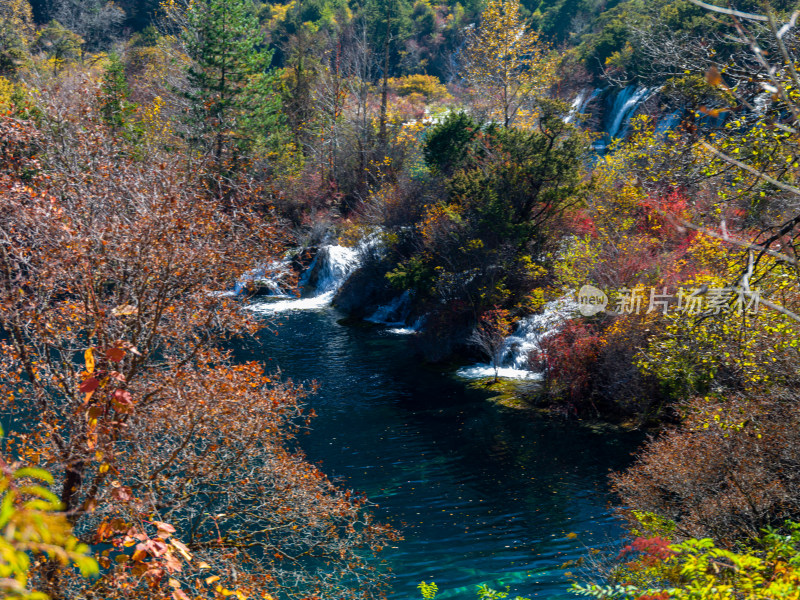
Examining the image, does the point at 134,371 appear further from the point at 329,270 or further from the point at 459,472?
the point at 329,270

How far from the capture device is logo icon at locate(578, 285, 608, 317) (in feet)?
63.1

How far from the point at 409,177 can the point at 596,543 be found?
1020 inches

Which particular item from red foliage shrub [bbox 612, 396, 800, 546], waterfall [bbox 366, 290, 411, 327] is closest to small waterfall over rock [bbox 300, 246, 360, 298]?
waterfall [bbox 366, 290, 411, 327]

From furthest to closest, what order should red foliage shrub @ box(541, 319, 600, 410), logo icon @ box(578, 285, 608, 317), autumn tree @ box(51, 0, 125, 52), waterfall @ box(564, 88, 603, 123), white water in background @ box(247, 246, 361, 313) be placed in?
1. autumn tree @ box(51, 0, 125, 52)
2. waterfall @ box(564, 88, 603, 123)
3. white water in background @ box(247, 246, 361, 313)
4. logo icon @ box(578, 285, 608, 317)
5. red foliage shrub @ box(541, 319, 600, 410)

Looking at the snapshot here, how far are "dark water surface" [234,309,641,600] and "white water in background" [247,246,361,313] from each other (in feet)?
36.1

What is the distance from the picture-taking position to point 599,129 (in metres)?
44.4

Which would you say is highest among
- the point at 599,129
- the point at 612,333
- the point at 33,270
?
the point at 599,129

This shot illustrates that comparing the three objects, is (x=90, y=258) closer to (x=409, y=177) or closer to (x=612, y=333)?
(x=612, y=333)

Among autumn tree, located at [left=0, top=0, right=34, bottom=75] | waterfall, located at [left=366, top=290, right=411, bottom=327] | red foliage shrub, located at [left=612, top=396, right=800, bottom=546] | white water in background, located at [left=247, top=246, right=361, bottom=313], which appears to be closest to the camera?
red foliage shrub, located at [left=612, top=396, right=800, bottom=546]

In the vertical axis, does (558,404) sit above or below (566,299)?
below

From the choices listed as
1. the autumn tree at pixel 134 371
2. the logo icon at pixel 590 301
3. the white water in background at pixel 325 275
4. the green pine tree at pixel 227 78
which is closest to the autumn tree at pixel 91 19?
the green pine tree at pixel 227 78

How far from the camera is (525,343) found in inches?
904

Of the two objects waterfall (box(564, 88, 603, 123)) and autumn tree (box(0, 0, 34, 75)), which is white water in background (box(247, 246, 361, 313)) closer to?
waterfall (box(564, 88, 603, 123))

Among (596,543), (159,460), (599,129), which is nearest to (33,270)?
(159,460)
